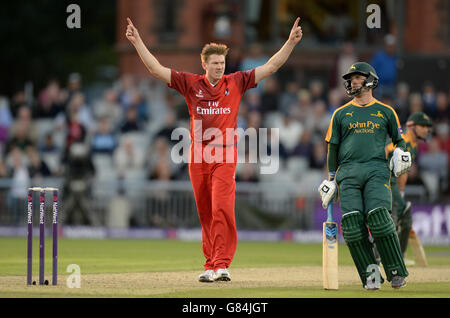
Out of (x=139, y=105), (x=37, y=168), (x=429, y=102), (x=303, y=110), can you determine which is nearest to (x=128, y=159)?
(x=37, y=168)

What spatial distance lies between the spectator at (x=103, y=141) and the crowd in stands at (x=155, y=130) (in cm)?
2

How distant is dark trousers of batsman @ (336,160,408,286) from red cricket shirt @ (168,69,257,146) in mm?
1708

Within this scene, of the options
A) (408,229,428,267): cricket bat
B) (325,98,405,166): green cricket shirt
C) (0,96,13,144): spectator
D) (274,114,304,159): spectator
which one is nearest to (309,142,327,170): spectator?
(274,114,304,159): spectator

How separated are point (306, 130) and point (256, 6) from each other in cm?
926

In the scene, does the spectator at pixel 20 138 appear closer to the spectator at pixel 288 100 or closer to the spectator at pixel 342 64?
the spectator at pixel 288 100

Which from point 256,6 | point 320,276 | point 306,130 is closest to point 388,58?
point 306,130

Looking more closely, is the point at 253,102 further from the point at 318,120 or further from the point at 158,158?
the point at 158,158

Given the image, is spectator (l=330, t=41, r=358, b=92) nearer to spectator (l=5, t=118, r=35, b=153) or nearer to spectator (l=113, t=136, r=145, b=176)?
spectator (l=113, t=136, r=145, b=176)

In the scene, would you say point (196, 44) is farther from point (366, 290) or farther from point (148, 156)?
point (366, 290)

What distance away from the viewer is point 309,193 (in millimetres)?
22875

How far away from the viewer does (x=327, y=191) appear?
1149 cm

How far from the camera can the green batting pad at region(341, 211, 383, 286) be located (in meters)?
11.4

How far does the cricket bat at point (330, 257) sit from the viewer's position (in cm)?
1127
